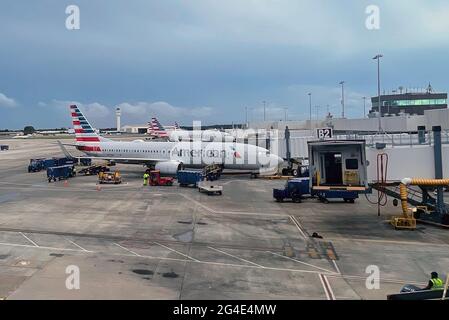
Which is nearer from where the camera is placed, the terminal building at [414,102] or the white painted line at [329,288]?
the white painted line at [329,288]

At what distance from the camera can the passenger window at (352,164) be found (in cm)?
2607

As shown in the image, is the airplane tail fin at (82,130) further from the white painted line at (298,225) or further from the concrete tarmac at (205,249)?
the white painted line at (298,225)

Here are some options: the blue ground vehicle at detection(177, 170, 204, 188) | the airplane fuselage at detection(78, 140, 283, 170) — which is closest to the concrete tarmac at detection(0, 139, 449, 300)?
the blue ground vehicle at detection(177, 170, 204, 188)

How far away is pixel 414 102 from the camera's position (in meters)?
161

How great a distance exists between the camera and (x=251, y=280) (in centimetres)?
1484

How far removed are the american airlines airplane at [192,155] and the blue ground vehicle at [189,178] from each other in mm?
4278

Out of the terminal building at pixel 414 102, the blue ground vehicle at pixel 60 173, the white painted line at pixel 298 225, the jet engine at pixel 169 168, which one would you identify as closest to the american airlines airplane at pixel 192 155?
the jet engine at pixel 169 168

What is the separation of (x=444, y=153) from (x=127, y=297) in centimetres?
2055

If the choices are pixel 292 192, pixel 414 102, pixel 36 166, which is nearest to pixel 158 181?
pixel 292 192

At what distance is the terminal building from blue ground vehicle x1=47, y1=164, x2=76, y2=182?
127026 millimetres

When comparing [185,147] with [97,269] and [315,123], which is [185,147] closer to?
[97,269]

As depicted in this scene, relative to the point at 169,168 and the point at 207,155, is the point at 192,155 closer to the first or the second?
the point at 207,155

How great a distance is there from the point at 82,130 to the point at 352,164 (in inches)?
1677
